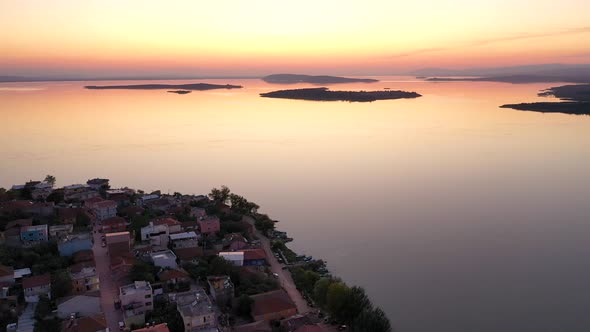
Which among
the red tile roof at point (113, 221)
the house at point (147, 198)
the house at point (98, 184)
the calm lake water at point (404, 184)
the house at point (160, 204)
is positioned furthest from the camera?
the house at point (98, 184)

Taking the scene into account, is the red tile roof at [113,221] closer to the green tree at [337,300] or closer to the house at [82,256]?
the house at [82,256]

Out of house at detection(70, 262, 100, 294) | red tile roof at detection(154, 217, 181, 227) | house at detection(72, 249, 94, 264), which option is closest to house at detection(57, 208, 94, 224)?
red tile roof at detection(154, 217, 181, 227)

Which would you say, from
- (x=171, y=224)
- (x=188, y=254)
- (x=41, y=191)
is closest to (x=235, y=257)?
(x=188, y=254)

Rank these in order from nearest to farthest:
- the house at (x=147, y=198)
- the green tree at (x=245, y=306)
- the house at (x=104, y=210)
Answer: the green tree at (x=245, y=306), the house at (x=104, y=210), the house at (x=147, y=198)

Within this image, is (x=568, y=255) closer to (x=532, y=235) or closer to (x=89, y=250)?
(x=532, y=235)

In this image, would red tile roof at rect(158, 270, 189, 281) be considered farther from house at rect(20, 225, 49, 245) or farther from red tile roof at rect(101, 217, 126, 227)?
house at rect(20, 225, 49, 245)

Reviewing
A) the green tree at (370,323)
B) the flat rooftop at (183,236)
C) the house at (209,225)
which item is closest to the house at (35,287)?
the flat rooftop at (183,236)

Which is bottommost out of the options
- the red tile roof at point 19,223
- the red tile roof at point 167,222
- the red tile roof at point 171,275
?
the red tile roof at point 171,275
